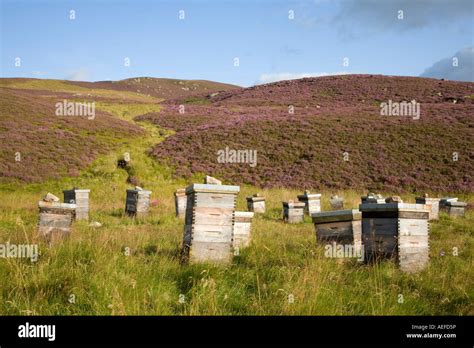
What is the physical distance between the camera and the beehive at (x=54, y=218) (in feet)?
30.2

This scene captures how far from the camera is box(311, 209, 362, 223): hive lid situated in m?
9.00

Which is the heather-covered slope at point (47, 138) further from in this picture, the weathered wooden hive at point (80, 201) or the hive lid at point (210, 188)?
the hive lid at point (210, 188)

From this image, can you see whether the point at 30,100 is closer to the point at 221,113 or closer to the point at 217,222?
the point at 221,113

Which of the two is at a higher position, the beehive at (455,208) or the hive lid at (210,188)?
the hive lid at (210,188)

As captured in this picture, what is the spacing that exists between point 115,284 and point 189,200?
2891 millimetres

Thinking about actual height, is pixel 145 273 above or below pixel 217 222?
below

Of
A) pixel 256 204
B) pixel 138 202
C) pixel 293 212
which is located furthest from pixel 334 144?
pixel 138 202

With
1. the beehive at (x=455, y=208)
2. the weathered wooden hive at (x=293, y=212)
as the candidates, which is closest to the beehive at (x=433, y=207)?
the beehive at (x=455, y=208)

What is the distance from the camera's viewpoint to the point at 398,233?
7.73m

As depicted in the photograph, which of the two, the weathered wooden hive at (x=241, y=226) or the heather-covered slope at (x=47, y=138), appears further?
the heather-covered slope at (x=47, y=138)

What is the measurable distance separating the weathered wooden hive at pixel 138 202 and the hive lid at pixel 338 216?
9.70 metres

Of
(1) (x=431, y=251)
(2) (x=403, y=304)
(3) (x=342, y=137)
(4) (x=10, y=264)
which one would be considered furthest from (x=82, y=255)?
(3) (x=342, y=137)

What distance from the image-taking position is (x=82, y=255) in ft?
21.0

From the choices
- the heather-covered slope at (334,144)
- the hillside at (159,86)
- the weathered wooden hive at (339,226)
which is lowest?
the weathered wooden hive at (339,226)
